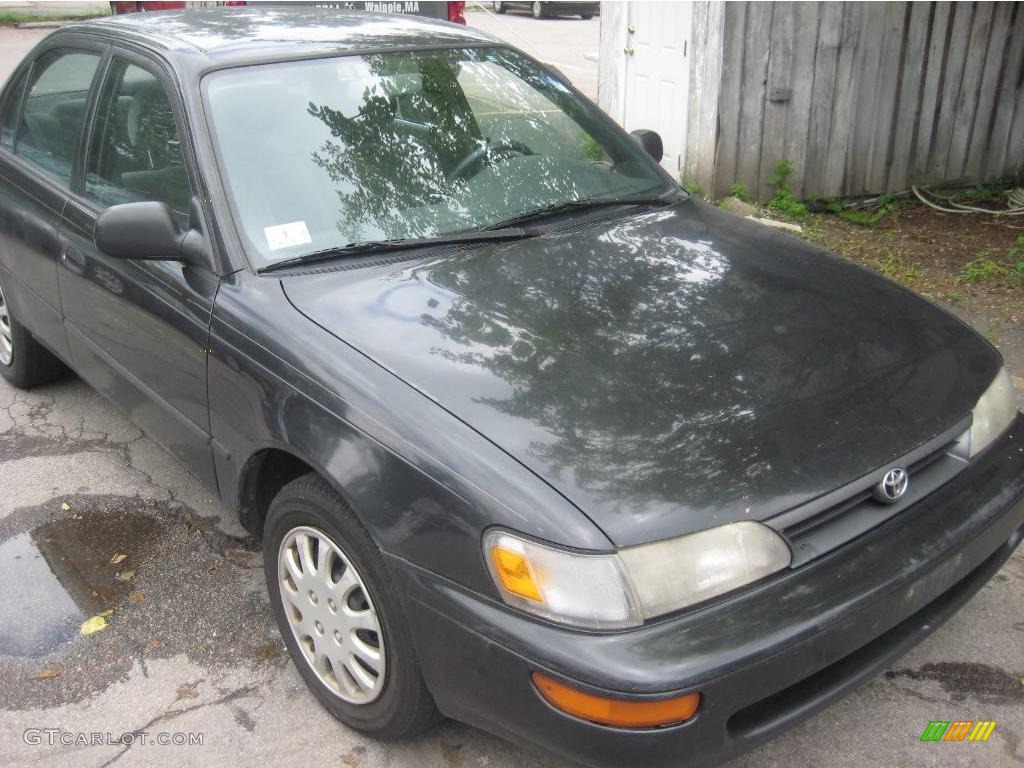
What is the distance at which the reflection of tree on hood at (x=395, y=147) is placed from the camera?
3.06 metres

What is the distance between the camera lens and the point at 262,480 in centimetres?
297

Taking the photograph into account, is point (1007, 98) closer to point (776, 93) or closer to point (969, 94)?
point (969, 94)

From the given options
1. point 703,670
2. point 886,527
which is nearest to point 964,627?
point 886,527

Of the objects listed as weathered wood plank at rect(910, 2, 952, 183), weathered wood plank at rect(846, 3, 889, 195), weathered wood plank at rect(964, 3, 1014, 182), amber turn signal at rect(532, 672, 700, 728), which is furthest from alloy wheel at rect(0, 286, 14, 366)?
weathered wood plank at rect(964, 3, 1014, 182)

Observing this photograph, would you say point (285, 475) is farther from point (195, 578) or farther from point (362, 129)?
point (362, 129)

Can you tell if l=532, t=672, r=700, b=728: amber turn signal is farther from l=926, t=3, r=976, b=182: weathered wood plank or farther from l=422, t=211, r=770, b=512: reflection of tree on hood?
l=926, t=3, r=976, b=182: weathered wood plank

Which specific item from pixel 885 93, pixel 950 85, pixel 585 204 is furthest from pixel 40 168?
pixel 950 85

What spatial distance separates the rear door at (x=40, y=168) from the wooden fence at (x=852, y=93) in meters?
4.28

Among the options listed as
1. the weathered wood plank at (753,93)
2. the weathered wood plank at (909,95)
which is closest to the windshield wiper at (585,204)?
the weathered wood plank at (753,93)

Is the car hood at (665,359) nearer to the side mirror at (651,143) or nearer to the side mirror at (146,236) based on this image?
the side mirror at (146,236)

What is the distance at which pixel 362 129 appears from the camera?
3.23 metres

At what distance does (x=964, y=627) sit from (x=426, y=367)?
1912 millimetres
